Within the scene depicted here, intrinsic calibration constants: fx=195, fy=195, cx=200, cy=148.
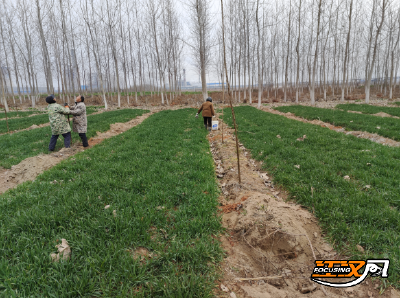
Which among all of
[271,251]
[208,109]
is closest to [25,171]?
[271,251]

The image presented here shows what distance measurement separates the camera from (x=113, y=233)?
2.42m

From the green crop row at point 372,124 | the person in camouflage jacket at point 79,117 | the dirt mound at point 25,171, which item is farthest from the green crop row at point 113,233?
the green crop row at point 372,124

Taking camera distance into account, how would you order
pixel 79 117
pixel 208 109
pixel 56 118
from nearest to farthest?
pixel 56 118 → pixel 79 117 → pixel 208 109

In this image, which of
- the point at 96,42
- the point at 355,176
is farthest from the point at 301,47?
the point at 355,176

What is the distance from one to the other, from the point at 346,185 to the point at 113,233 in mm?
3859

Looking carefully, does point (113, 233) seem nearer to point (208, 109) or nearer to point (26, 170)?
point (26, 170)

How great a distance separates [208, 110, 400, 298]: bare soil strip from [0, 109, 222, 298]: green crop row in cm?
22

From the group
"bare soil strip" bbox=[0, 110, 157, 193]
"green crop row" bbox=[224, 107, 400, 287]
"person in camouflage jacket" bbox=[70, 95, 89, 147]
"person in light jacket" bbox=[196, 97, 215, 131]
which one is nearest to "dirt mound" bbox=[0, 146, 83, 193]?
"bare soil strip" bbox=[0, 110, 157, 193]

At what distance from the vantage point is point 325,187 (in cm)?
355

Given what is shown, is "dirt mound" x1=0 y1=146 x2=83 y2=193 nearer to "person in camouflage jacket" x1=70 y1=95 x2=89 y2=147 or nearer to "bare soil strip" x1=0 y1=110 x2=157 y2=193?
"bare soil strip" x1=0 y1=110 x2=157 y2=193

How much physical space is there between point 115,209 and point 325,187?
3611 millimetres

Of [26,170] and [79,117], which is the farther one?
[79,117]

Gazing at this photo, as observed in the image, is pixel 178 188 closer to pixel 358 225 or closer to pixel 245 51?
pixel 358 225

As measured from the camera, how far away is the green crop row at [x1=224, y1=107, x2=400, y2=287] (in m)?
2.33
